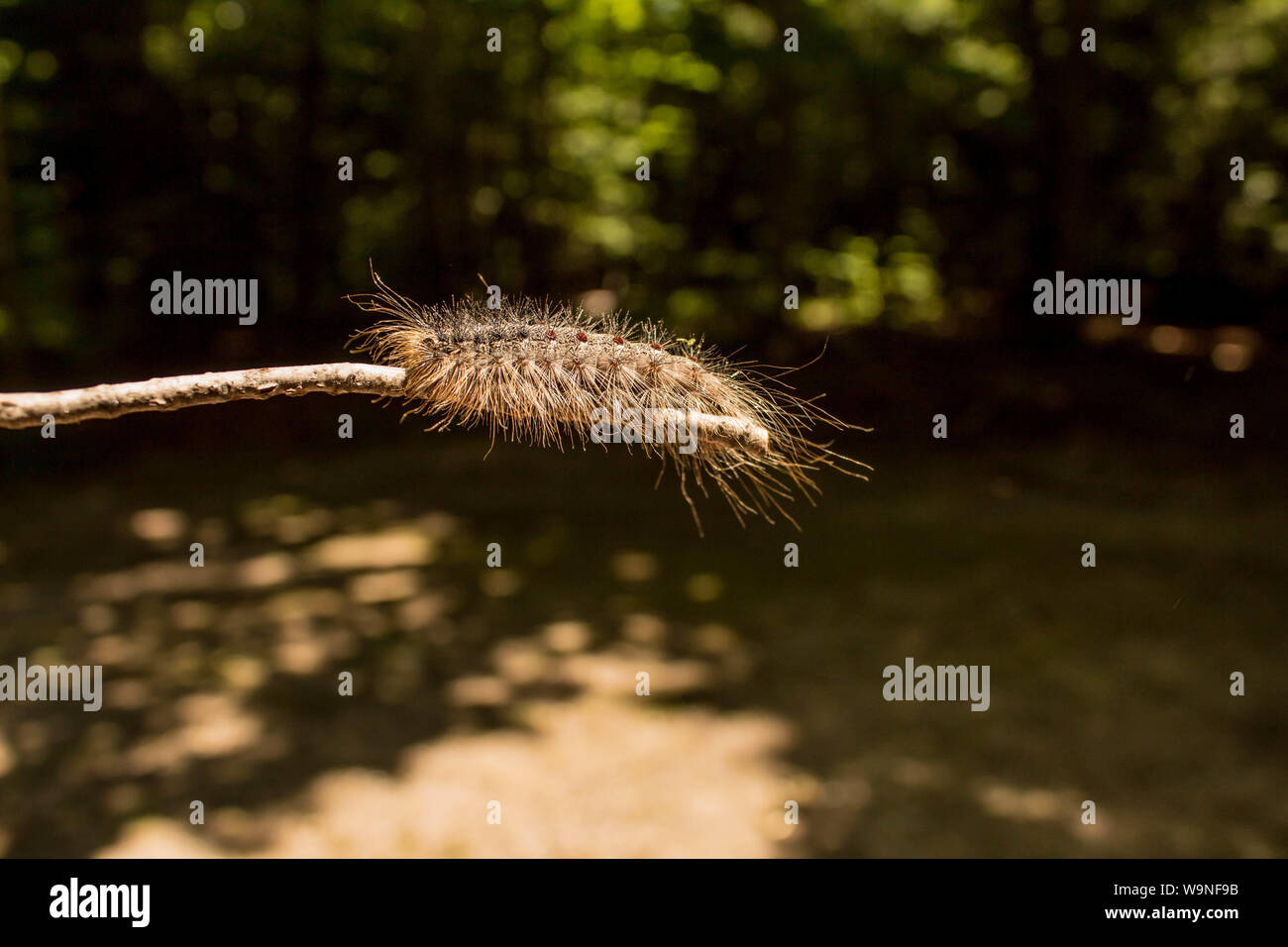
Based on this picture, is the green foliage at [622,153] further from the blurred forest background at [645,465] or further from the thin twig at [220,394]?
the thin twig at [220,394]

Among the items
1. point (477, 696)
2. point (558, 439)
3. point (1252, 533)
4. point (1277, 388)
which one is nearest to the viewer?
point (558, 439)

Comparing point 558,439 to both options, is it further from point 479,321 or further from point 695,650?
point 695,650

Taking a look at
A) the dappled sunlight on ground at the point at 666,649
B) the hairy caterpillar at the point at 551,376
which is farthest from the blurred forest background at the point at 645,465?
the hairy caterpillar at the point at 551,376

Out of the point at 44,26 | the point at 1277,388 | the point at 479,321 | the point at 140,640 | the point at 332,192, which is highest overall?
the point at 44,26

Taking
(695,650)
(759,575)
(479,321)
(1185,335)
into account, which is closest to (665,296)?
(759,575)

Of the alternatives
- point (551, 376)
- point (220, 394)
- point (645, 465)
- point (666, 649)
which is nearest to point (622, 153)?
point (645, 465)

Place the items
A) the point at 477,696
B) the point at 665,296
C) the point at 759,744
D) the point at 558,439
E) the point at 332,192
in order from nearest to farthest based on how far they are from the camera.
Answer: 1. the point at 558,439
2. the point at 759,744
3. the point at 477,696
4. the point at 665,296
5. the point at 332,192

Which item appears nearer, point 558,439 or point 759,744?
point 558,439
